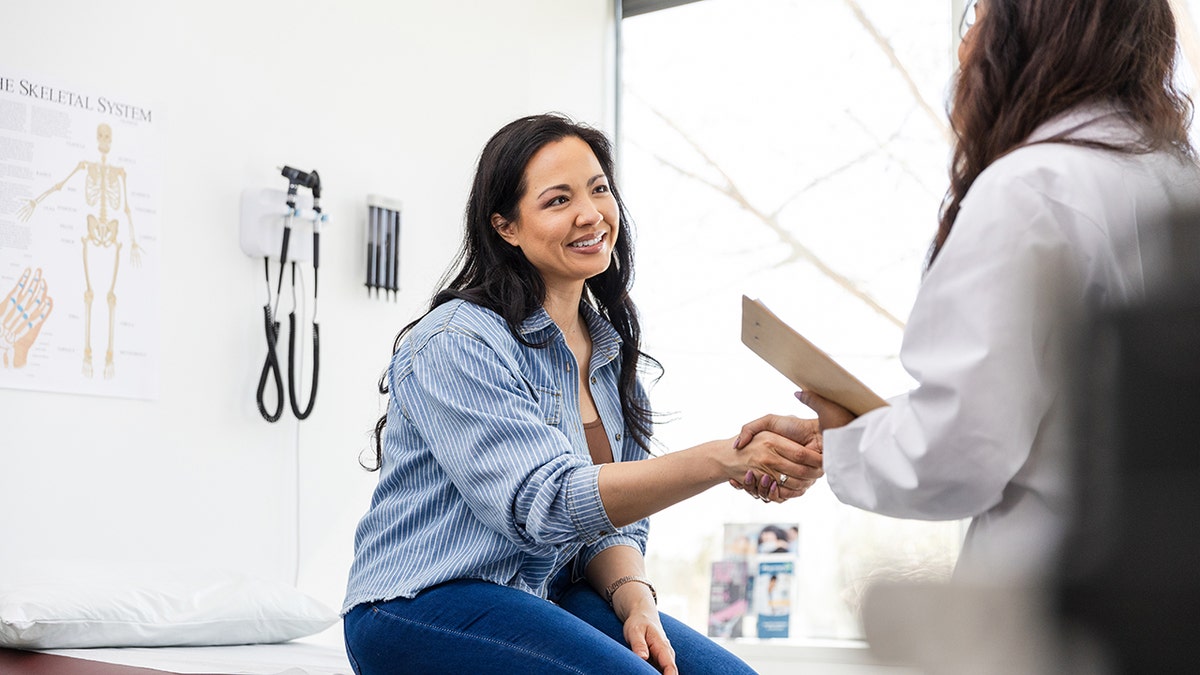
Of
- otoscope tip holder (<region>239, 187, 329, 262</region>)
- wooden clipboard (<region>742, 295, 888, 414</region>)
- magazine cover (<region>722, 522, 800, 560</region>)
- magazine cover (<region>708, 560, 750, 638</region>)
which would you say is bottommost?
magazine cover (<region>708, 560, 750, 638</region>)


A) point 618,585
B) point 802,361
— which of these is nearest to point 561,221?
point 618,585

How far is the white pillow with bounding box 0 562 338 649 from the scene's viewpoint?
7.52ft

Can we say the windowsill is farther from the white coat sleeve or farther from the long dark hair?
the white coat sleeve

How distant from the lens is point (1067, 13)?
108 centimetres

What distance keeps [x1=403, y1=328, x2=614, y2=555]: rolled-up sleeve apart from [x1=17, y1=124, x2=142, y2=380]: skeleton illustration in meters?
1.48

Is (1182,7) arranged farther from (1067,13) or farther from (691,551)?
(691,551)

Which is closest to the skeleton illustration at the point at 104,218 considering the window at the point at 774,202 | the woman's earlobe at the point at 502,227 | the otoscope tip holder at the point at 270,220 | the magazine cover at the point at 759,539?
the otoscope tip holder at the point at 270,220

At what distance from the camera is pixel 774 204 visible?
415cm

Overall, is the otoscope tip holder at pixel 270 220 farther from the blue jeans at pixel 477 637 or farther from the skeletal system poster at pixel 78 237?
the blue jeans at pixel 477 637

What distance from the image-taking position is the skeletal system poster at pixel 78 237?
2.78m

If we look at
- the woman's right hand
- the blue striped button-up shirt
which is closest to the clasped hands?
the blue striped button-up shirt

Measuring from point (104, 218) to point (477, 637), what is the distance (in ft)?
6.10

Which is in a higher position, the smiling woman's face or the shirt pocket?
the smiling woman's face

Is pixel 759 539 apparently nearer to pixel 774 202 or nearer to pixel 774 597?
pixel 774 597
